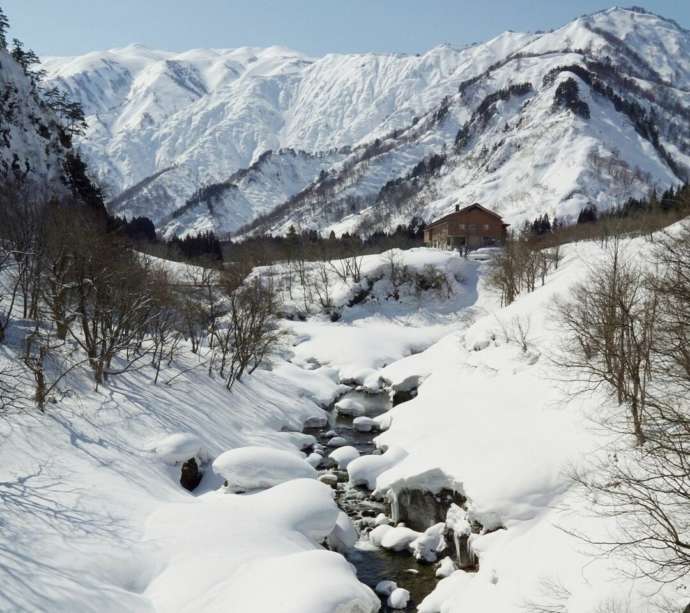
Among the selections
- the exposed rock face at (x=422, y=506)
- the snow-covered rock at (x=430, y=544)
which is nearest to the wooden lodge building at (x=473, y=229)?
the exposed rock face at (x=422, y=506)

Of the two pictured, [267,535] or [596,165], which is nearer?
[267,535]

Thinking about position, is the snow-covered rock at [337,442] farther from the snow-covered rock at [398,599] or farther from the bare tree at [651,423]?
the snow-covered rock at [398,599]

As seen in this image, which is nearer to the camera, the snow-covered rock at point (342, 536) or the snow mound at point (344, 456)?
the snow-covered rock at point (342, 536)

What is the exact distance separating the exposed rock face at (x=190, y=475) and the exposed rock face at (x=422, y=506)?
8.53 metres

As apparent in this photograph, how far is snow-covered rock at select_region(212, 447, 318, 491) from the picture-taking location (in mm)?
19656

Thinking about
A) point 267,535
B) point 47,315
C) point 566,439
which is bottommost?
point 267,535

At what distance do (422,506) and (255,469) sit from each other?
22.1ft

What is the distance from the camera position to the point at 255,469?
1988 cm

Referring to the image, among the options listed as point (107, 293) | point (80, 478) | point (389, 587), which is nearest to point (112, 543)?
point (80, 478)

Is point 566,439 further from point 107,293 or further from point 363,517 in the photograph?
point 107,293

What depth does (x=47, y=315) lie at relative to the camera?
2953 centimetres

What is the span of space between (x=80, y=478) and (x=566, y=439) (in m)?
17.5

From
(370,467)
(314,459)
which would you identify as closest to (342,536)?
(370,467)

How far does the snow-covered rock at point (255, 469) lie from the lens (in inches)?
774
